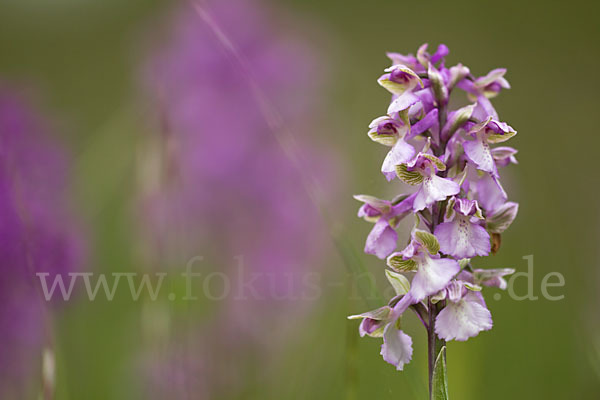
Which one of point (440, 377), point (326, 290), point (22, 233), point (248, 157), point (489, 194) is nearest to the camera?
point (440, 377)

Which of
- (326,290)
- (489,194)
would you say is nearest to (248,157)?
(326,290)

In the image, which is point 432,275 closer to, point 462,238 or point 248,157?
point 462,238

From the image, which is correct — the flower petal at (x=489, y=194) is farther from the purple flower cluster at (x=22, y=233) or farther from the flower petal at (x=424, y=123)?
the purple flower cluster at (x=22, y=233)

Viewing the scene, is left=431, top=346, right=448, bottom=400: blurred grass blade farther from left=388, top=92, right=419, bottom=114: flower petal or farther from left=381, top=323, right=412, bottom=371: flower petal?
left=388, top=92, right=419, bottom=114: flower petal

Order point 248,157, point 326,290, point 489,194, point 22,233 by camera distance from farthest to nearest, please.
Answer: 1. point 326,290
2. point 248,157
3. point 22,233
4. point 489,194

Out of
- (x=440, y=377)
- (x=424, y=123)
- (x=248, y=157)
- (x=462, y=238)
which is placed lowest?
(x=440, y=377)

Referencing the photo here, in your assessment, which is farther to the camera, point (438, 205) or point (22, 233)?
point (22, 233)

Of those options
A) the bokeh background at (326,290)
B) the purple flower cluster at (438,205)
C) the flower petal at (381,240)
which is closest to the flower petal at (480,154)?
the purple flower cluster at (438,205)
